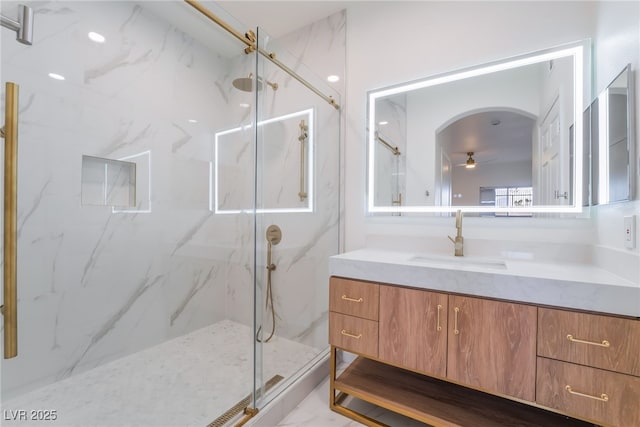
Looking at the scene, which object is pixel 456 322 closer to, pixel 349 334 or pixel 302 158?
pixel 349 334

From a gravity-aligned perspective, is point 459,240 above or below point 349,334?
above

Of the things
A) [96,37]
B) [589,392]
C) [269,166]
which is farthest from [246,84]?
[589,392]

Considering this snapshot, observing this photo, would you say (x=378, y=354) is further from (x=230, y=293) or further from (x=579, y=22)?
(x=579, y=22)

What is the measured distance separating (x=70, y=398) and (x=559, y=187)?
2882 mm

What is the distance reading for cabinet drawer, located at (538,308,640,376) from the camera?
897 millimetres

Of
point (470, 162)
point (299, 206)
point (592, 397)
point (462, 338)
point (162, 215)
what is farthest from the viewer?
point (162, 215)

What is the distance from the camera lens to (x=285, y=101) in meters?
1.84

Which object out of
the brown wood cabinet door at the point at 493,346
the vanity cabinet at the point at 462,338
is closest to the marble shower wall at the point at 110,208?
the vanity cabinet at the point at 462,338

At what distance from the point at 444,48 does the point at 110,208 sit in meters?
2.44

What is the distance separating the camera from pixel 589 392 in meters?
0.95

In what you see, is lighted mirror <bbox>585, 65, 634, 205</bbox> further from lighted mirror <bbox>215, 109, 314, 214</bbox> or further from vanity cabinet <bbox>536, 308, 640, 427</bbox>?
lighted mirror <bbox>215, 109, 314, 214</bbox>

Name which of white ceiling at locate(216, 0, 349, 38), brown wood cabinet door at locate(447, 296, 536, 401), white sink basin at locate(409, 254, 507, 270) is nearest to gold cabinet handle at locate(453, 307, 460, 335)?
brown wood cabinet door at locate(447, 296, 536, 401)

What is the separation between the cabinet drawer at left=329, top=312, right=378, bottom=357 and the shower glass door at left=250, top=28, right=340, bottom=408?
0.43 m

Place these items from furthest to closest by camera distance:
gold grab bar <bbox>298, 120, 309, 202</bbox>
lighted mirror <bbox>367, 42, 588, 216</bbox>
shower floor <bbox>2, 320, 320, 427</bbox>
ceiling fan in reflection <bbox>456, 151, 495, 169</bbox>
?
gold grab bar <bbox>298, 120, 309, 202</bbox> < ceiling fan in reflection <bbox>456, 151, 495, 169</bbox> < lighted mirror <bbox>367, 42, 588, 216</bbox> < shower floor <bbox>2, 320, 320, 427</bbox>
